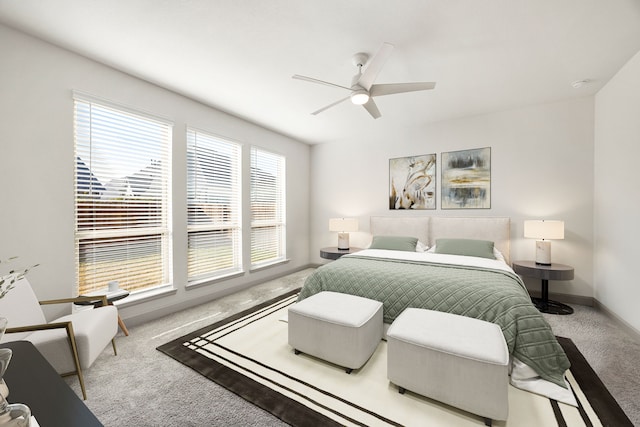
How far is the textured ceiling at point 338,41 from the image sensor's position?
2.02 meters

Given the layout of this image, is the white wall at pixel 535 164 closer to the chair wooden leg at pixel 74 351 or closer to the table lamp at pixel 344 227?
the table lamp at pixel 344 227

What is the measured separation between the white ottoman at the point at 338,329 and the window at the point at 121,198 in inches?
82.1

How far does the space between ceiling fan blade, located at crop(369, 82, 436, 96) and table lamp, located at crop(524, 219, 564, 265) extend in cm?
247

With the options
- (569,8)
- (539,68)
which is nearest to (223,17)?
(569,8)

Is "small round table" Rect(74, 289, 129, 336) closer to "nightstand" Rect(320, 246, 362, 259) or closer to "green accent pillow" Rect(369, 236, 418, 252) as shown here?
"nightstand" Rect(320, 246, 362, 259)

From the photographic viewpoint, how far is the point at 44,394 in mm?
933

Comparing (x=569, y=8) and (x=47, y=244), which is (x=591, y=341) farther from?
(x=47, y=244)

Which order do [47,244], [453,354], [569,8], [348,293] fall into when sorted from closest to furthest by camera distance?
[453,354], [569,8], [47,244], [348,293]

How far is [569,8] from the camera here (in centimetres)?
201

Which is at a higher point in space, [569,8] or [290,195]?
[569,8]

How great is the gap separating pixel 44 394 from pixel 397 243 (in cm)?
398

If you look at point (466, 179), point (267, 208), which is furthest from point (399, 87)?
point (267, 208)

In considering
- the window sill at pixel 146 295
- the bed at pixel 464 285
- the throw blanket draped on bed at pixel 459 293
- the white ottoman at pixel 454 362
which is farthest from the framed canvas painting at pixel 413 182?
the window sill at pixel 146 295

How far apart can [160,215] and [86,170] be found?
89 cm
